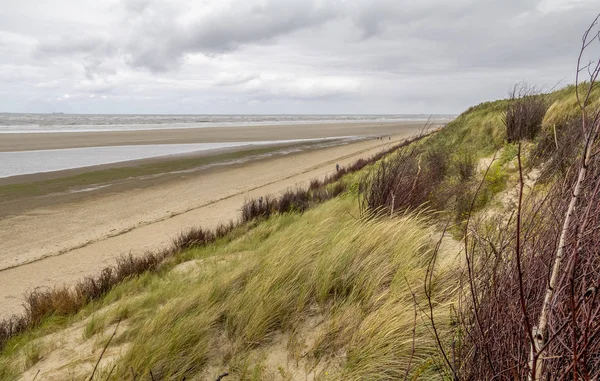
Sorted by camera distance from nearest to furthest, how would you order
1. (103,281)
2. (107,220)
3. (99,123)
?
(103,281)
(107,220)
(99,123)

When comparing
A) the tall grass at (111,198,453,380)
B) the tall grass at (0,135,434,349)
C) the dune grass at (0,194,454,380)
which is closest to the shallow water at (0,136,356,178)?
the tall grass at (0,135,434,349)

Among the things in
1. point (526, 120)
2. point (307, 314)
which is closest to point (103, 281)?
point (307, 314)

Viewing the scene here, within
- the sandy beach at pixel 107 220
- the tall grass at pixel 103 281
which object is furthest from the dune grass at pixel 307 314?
the sandy beach at pixel 107 220

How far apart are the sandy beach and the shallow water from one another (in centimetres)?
701

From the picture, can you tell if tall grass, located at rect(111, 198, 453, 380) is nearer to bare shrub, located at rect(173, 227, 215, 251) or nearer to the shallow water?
bare shrub, located at rect(173, 227, 215, 251)

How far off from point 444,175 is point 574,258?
7.09 metres

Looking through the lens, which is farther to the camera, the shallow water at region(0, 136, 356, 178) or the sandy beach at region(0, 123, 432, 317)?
the shallow water at region(0, 136, 356, 178)

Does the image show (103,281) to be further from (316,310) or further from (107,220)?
(107,220)

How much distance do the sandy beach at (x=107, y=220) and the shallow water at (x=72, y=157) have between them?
23.0ft

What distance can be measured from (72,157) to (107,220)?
53.6 feet

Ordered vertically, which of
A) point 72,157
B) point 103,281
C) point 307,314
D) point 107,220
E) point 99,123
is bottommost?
point 107,220

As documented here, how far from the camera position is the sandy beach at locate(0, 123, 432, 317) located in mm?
7574

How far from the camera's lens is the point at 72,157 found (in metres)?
24.0

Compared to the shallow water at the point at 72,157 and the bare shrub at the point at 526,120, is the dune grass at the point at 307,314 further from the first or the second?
the shallow water at the point at 72,157
